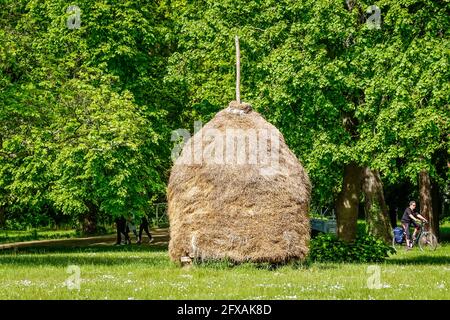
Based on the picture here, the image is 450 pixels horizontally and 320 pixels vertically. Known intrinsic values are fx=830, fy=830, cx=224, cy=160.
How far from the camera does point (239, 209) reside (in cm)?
2072

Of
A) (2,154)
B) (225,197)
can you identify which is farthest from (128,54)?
(225,197)

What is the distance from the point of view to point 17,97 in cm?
2445

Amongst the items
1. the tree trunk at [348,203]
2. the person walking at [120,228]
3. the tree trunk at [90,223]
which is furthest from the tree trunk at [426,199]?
the tree trunk at [90,223]

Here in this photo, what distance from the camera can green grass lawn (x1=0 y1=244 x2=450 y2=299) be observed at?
14.5 meters

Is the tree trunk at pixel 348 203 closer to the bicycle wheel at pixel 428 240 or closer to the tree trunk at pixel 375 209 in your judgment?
the tree trunk at pixel 375 209

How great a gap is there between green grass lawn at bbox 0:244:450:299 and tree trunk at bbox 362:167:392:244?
1212 cm

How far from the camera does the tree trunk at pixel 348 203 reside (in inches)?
1201

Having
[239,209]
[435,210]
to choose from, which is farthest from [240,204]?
[435,210]

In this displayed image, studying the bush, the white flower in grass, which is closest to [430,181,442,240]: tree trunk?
the bush

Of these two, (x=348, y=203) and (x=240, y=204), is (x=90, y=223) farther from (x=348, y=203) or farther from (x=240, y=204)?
(x=240, y=204)

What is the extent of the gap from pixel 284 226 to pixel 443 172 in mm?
20780

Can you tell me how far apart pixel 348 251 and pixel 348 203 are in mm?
6122

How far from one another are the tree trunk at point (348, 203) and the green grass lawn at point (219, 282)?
8.45 m

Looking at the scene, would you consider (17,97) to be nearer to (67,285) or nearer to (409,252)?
(67,285)
